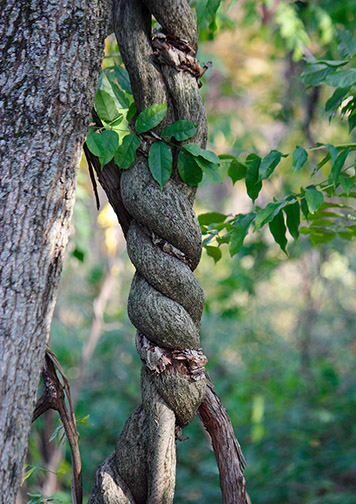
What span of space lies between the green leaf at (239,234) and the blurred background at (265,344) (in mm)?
926

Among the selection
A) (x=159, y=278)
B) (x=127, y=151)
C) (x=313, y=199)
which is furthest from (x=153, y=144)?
(x=313, y=199)

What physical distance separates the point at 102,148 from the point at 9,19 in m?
0.21

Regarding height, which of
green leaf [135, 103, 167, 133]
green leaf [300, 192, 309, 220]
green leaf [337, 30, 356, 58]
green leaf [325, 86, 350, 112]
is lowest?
green leaf [135, 103, 167, 133]

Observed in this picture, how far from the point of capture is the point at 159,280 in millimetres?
748

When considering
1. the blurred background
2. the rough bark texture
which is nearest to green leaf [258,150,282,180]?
the rough bark texture

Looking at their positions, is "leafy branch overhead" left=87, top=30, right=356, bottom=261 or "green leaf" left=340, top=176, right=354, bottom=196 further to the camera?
"green leaf" left=340, top=176, right=354, bottom=196

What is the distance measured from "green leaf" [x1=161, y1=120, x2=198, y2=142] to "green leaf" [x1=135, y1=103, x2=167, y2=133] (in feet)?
0.07

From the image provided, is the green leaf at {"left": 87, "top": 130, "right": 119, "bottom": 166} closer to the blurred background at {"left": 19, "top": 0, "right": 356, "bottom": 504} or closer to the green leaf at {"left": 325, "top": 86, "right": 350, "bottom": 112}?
the green leaf at {"left": 325, "top": 86, "right": 350, "bottom": 112}

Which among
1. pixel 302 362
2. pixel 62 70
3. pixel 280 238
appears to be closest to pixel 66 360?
pixel 302 362

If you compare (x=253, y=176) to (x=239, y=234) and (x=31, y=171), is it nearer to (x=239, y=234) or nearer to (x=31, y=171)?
(x=239, y=234)

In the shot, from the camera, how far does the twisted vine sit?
73 centimetres

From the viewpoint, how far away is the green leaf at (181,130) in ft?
2.50

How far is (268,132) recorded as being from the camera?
8547mm

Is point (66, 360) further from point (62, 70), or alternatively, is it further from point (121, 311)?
point (62, 70)
